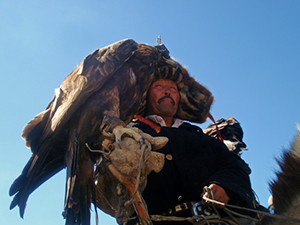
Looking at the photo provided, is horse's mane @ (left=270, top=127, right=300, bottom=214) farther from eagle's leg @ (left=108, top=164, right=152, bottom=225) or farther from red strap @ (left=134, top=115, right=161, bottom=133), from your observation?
red strap @ (left=134, top=115, right=161, bottom=133)

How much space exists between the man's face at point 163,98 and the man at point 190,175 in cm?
26

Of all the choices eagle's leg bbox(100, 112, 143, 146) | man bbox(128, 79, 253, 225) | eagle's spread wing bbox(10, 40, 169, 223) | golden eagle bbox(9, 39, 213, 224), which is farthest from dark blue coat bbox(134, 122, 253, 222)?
eagle's leg bbox(100, 112, 143, 146)

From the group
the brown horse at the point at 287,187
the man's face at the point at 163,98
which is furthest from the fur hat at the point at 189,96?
the brown horse at the point at 287,187

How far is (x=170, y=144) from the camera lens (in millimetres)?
2783

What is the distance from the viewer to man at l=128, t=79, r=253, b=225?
8.01 ft

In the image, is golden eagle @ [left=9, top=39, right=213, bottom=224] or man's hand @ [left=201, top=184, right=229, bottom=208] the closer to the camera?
golden eagle @ [left=9, top=39, right=213, bottom=224]

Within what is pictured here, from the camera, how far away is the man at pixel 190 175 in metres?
2.44

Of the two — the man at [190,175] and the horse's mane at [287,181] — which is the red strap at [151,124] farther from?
the horse's mane at [287,181]

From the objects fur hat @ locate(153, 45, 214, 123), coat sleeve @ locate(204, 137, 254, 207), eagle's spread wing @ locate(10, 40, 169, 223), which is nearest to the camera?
eagle's spread wing @ locate(10, 40, 169, 223)

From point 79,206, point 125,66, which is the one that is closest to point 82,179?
point 79,206

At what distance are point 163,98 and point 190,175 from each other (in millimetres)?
1024

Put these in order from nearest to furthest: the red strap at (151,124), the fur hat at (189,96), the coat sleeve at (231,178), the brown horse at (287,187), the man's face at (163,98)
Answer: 1. the brown horse at (287,187)
2. the coat sleeve at (231,178)
3. the red strap at (151,124)
4. the man's face at (163,98)
5. the fur hat at (189,96)

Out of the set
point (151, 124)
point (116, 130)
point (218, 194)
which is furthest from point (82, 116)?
point (218, 194)

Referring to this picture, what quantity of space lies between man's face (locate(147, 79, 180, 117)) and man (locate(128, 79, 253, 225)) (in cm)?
26
